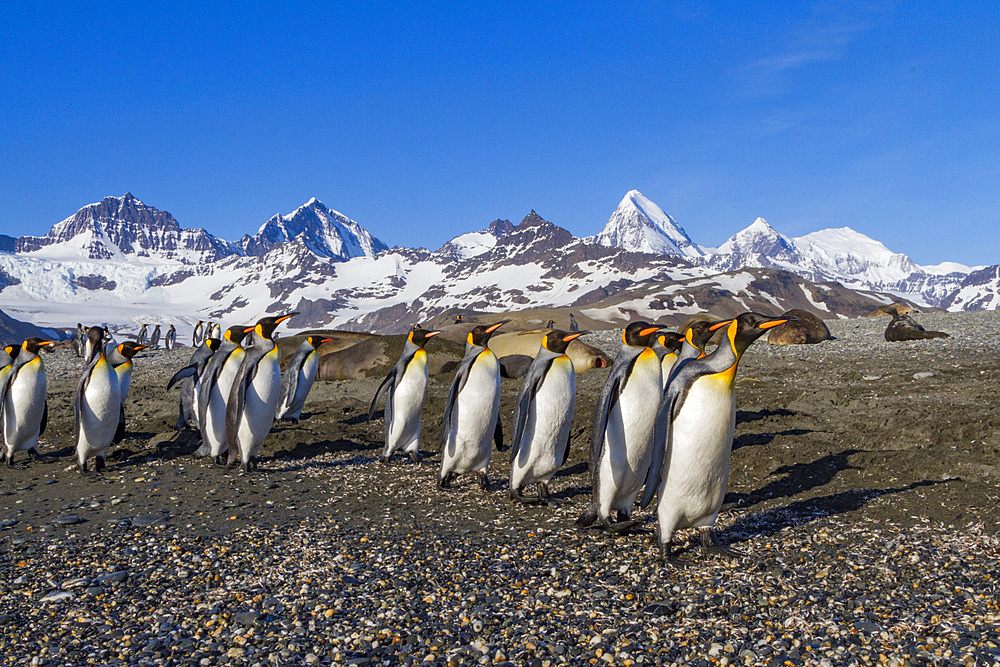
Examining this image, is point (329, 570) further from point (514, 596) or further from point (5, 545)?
point (5, 545)

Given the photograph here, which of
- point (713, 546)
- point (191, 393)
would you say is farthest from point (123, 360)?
point (713, 546)

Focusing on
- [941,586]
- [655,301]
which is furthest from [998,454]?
[655,301]

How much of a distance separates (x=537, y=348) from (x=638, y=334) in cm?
1133

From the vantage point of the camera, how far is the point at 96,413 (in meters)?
8.02

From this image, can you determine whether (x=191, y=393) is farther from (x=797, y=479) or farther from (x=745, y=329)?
(x=745, y=329)

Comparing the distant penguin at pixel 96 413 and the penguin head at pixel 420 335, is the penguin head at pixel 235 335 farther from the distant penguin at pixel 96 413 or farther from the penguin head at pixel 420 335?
the penguin head at pixel 420 335

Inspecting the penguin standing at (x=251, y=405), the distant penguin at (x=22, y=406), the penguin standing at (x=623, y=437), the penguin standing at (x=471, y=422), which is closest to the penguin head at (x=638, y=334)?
the penguin standing at (x=623, y=437)

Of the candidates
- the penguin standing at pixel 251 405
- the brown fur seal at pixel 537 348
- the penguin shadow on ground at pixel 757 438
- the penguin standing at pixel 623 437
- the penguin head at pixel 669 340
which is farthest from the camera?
the brown fur seal at pixel 537 348

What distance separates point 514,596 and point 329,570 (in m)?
1.28

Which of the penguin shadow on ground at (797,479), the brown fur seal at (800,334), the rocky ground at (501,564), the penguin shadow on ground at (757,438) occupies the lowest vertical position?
the rocky ground at (501,564)

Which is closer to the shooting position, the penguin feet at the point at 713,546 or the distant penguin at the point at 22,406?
the penguin feet at the point at 713,546

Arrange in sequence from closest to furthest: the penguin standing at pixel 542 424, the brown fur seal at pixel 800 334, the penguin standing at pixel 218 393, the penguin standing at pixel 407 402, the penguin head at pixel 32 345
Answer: the penguin standing at pixel 542 424 → the penguin standing at pixel 218 393 → the penguin standing at pixel 407 402 → the penguin head at pixel 32 345 → the brown fur seal at pixel 800 334

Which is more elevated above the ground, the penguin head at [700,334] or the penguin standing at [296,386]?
the penguin head at [700,334]

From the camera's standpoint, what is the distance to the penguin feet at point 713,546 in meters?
4.77
